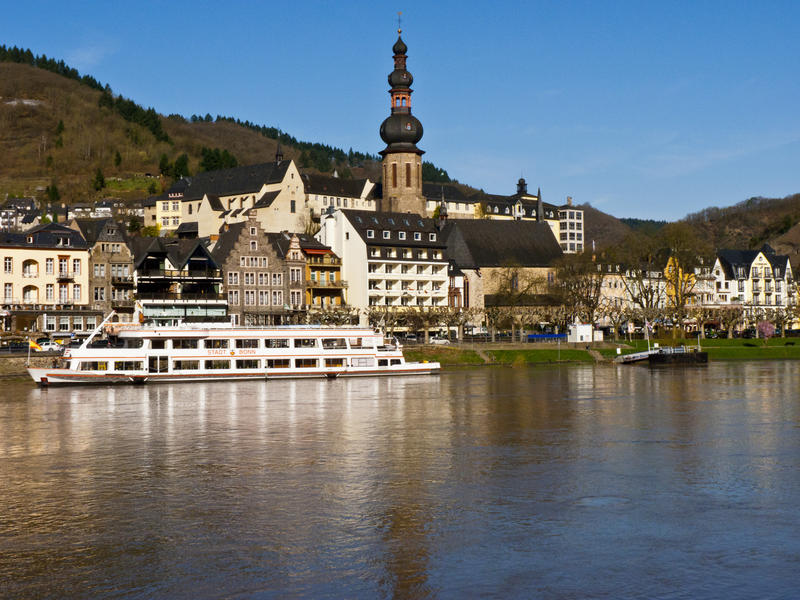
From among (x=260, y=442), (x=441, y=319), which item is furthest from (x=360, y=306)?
(x=260, y=442)

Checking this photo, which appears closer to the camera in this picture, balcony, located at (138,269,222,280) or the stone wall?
the stone wall

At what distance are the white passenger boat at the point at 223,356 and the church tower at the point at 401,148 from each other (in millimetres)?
65367

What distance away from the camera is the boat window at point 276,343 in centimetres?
7631

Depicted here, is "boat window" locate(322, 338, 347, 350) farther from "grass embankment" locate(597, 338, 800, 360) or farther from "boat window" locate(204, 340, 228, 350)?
"grass embankment" locate(597, 338, 800, 360)

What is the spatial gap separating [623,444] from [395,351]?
44354mm

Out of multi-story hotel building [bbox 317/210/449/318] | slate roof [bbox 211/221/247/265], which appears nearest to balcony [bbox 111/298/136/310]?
slate roof [bbox 211/221/247/265]

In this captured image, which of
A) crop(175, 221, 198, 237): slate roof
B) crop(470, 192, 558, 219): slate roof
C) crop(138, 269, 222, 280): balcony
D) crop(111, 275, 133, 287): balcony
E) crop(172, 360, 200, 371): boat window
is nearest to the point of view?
crop(172, 360, 200, 371): boat window

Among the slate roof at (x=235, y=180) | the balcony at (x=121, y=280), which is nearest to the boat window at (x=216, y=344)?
the balcony at (x=121, y=280)

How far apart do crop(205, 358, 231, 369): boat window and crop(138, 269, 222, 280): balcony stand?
2821cm

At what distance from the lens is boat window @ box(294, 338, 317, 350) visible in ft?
256

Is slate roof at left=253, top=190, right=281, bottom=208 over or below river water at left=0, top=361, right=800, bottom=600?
over

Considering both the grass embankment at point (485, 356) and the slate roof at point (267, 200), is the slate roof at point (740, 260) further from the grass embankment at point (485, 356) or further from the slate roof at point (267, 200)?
the slate roof at point (267, 200)

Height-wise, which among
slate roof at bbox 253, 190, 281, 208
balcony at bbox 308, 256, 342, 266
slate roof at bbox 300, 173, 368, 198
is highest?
slate roof at bbox 300, 173, 368, 198

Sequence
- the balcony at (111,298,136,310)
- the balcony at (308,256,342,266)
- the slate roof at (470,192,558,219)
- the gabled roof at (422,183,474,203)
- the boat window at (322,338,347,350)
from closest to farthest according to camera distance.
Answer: the boat window at (322,338,347,350)
the balcony at (111,298,136,310)
the balcony at (308,256,342,266)
the gabled roof at (422,183,474,203)
the slate roof at (470,192,558,219)
